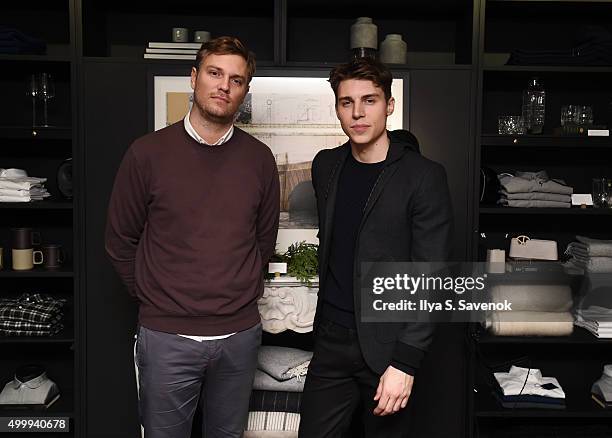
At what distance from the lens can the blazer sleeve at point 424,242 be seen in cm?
189

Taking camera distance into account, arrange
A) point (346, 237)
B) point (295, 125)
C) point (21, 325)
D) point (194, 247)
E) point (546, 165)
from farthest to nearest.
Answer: point (546, 165)
point (295, 125)
point (21, 325)
point (194, 247)
point (346, 237)

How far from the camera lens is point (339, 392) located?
2051 mm

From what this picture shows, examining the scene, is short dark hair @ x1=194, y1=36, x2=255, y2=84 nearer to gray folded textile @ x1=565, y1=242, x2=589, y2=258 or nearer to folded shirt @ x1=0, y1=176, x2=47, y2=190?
folded shirt @ x1=0, y1=176, x2=47, y2=190

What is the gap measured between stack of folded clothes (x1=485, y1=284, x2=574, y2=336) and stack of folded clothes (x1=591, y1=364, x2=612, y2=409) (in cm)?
31

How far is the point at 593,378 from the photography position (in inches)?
141

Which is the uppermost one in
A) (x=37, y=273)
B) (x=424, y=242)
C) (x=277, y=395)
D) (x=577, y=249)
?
(x=424, y=242)

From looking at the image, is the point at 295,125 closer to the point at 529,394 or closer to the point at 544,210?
the point at 544,210

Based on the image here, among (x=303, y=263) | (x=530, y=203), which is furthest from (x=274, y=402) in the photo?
(x=530, y=203)

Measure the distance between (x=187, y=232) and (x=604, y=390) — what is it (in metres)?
A: 2.30

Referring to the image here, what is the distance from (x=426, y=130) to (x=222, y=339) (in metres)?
1.49

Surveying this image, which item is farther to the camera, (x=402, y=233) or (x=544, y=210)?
(x=544, y=210)

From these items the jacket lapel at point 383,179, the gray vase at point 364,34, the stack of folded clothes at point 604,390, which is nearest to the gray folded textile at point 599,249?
the stack of folded clothes at point 604,390

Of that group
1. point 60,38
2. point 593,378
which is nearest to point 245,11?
point 60,38

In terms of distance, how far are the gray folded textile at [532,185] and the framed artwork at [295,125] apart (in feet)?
1.98
